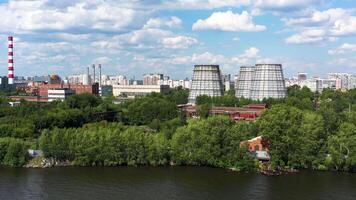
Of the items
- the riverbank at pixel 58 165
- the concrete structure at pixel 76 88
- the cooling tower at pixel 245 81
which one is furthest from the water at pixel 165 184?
the concrete structure at pixel 76 88

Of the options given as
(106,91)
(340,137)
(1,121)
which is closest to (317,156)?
(340,137)

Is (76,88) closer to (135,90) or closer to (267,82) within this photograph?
(135,90)

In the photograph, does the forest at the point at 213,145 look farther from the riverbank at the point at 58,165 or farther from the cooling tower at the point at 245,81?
the cooling tower at the point at 245,81

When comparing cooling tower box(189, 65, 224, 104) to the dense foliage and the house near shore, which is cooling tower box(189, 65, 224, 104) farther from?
the dense foliage

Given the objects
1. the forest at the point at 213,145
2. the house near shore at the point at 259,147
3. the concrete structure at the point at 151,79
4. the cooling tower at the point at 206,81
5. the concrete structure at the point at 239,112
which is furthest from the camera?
the concrete structure at the point at 151,79

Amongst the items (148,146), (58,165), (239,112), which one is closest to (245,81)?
(239,112)
